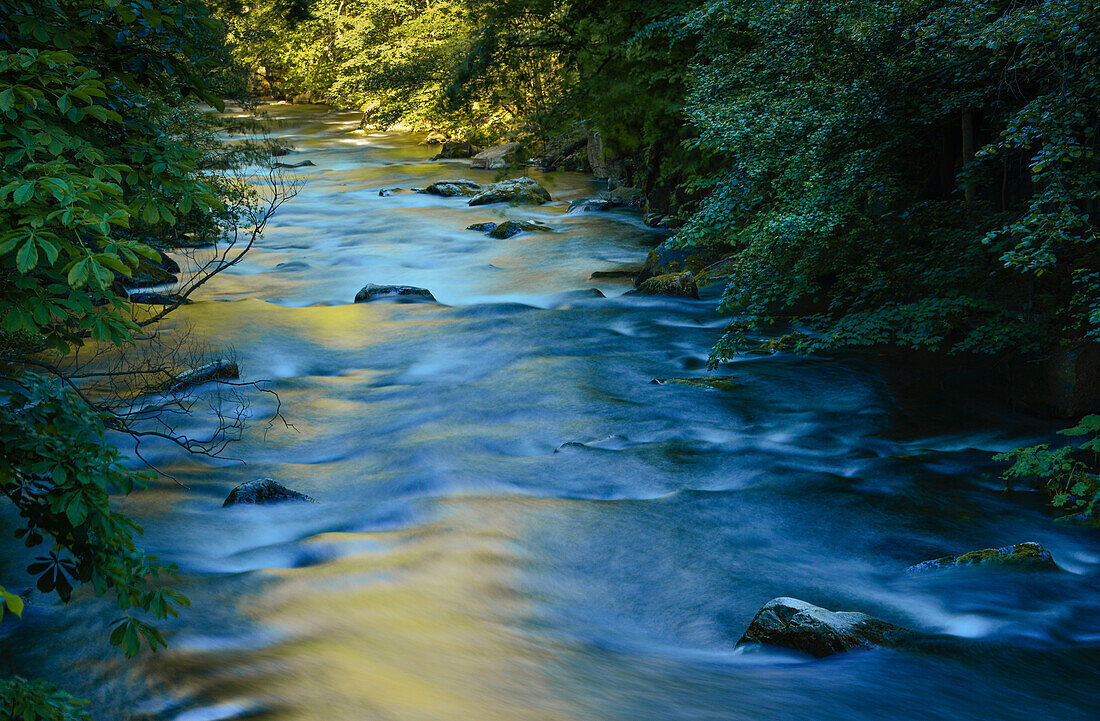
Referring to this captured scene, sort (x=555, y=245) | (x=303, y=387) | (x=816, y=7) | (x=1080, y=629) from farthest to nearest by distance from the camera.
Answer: (x=555, y=245) → (x=303, y=387) → (x=816, y=7) → (x=1080, y=629)

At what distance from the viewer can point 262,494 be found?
781cm

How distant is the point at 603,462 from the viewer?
8.95 metres

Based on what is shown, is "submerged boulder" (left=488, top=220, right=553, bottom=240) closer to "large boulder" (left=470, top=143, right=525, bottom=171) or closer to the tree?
"large boulder" (left=470, top=143, right=525, bottom=171)

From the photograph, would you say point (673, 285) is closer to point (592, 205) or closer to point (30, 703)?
point (592, 205)

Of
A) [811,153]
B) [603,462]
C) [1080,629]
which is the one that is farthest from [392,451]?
[1080,629]

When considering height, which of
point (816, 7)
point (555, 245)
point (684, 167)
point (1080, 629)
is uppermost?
point (816, 7)

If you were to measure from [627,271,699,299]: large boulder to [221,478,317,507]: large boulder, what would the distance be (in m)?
8.71

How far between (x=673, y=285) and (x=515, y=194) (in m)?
10.2

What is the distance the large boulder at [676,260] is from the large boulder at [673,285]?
0.40 m

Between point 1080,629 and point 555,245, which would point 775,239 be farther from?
point 555,245

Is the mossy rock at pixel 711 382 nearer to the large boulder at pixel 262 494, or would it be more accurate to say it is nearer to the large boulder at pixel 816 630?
the large boulder at pixel 262 494

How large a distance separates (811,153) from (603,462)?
3.92 metres

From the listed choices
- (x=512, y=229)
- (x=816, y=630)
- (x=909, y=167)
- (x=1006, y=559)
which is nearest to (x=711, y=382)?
(x=909, y=167)

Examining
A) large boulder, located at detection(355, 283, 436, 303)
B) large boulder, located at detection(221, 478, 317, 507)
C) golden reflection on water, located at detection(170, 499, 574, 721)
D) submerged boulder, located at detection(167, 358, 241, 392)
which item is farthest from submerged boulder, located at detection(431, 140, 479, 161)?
golden reflection on water, located at detection(170, 499, 574, 721)
